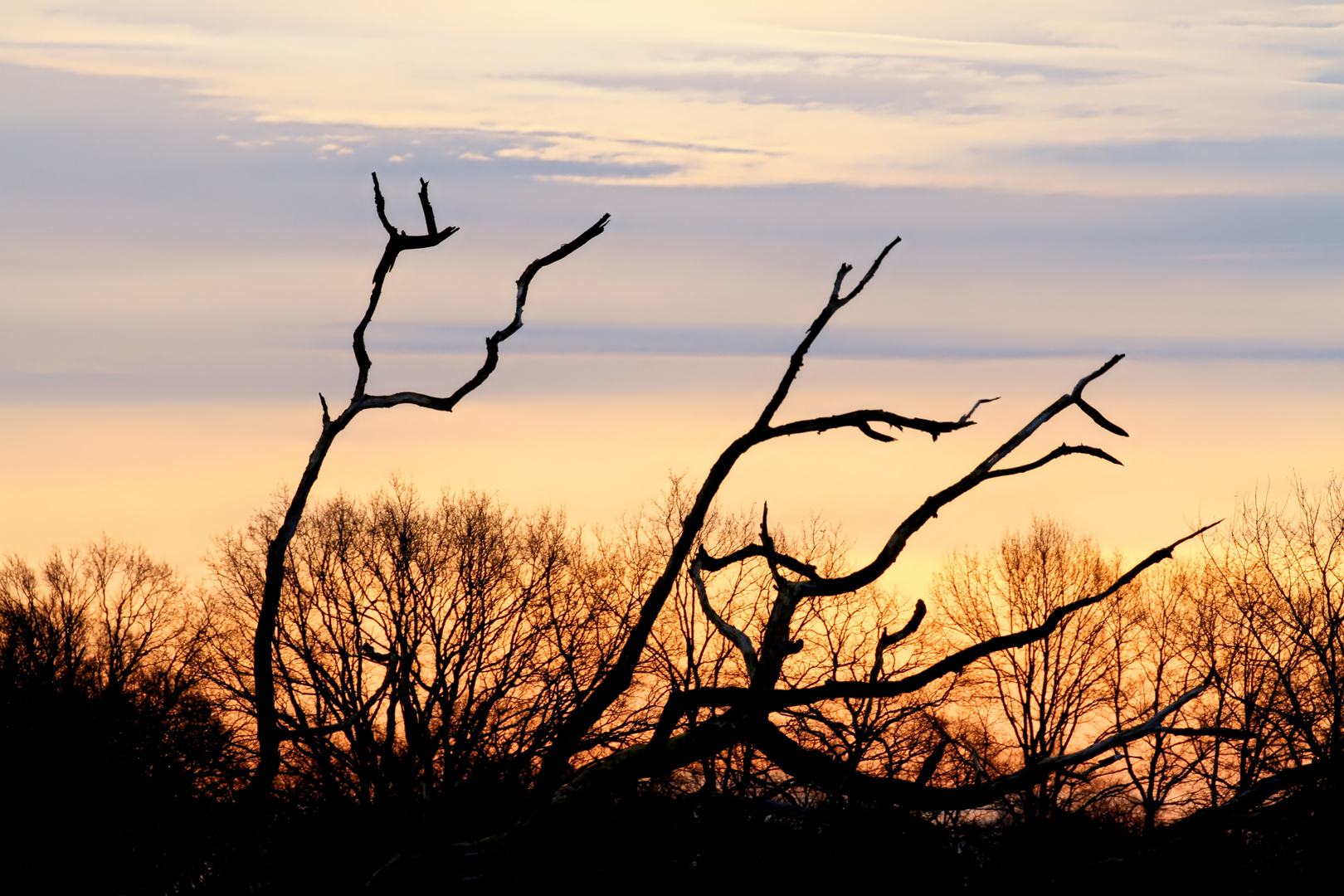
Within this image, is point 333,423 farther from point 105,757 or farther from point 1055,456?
point 105,757

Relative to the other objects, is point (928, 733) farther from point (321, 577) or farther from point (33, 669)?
point (33, 669)

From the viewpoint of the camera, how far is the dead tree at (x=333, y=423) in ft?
17.1

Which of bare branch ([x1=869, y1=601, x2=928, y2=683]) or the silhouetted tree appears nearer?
bare branch ([x1=869, y1=601, x2=928, y2=683])

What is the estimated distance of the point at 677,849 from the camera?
586 inches

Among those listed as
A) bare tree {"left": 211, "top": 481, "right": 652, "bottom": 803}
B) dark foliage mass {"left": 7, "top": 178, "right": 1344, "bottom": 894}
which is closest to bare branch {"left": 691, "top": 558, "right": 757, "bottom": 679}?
dark foliage mass {"left": 7, "top": 178, "right": 1344, "bottom": 894}

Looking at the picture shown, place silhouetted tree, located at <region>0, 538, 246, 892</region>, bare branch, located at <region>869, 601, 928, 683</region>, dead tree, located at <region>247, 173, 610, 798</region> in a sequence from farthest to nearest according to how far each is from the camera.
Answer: silhouetted tree, located at <region>0, 538, 246, 892</region> → bare branch, located at <region>869, 601, 928, 683</region> → dead tree, located at <region>247, 173, 610, 798</region>

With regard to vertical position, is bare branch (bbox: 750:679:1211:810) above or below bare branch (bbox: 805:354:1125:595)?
below

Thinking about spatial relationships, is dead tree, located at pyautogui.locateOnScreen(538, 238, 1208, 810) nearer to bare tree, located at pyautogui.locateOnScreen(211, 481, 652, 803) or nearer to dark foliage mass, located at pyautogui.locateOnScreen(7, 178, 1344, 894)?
dark foliage mass, located at pyautogui.locateOnScreen(7, 178, 1344, 894)

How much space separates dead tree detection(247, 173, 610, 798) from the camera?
5.21 m

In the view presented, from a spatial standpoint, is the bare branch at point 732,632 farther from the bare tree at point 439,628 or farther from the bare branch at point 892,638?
the bare tree at point 439,628

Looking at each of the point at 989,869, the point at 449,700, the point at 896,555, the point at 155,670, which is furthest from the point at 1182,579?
the point at 896,555

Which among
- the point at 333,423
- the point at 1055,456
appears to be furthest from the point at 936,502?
the point at 333,423

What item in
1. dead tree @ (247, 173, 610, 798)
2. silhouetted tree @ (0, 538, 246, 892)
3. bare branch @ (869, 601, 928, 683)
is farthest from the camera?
silhouetted tree @ (0, 538, 246, 892)

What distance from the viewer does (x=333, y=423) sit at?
18.6 feet
